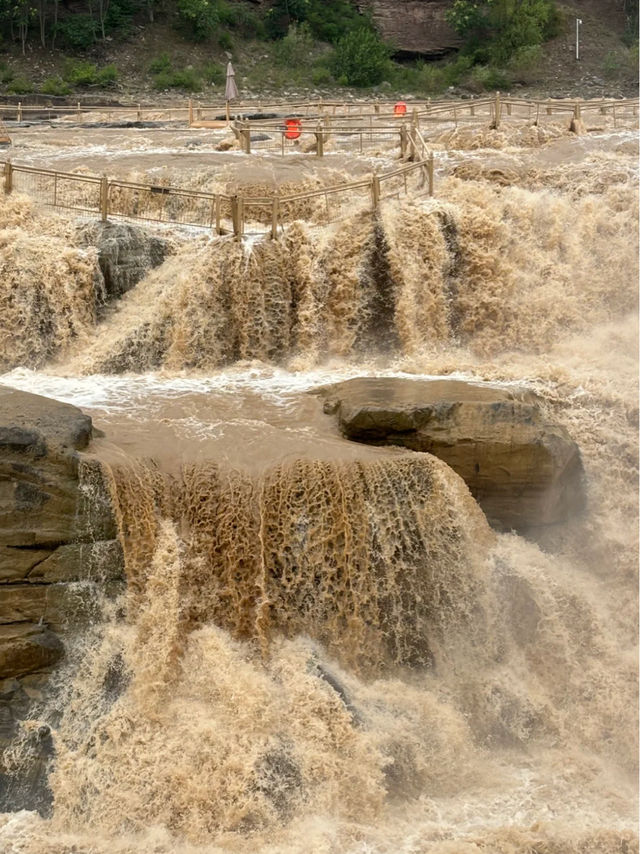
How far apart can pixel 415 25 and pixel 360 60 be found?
221 inches

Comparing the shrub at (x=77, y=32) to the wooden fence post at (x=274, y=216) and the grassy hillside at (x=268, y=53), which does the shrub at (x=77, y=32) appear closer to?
the grassy hillside at (x=268, y=53)

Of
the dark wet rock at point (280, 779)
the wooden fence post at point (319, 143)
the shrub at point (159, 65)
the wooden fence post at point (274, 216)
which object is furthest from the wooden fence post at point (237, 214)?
the shrub at point (159, 65)

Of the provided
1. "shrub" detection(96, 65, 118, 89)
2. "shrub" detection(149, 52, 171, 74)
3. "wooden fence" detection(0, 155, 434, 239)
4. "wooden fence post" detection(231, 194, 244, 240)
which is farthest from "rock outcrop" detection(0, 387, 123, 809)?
"shrub" detection(149, 52, 171, 74)

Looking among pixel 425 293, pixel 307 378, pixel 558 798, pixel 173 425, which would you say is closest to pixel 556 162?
pixel 425 293

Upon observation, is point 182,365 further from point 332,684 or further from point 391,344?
point 332,684

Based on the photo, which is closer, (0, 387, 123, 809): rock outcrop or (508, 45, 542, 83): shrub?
(0, 387, 123, 809): rock outcrop

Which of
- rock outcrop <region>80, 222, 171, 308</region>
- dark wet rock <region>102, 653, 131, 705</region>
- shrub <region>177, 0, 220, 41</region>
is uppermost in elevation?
shrub <region>177, 0, 220, 41</region>

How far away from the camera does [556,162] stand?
17719mm

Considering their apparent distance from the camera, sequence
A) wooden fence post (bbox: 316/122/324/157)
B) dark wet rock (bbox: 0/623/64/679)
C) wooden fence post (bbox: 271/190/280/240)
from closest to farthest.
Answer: dark wet rock (bbox: 0/623/64/679)
wooden fence post (bbox: 271/190/280/240)
wooden fence post (bbox: 316/122/324/157)

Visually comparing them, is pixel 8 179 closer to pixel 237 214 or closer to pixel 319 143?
pixel 237 214

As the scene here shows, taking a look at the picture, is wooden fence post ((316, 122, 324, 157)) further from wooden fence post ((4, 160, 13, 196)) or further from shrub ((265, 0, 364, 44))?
shrub ((265, 0, 364, 44))

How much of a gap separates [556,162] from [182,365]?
8.64 metres

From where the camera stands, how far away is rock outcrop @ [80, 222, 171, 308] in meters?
14.0

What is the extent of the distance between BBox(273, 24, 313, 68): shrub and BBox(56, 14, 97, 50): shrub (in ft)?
24.0
